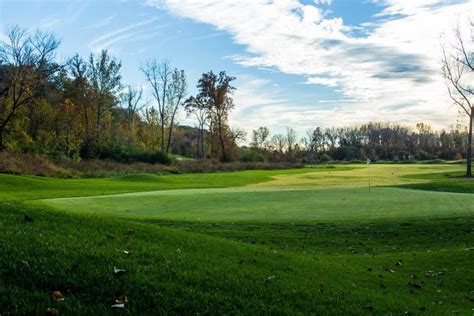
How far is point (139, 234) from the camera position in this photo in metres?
9.28

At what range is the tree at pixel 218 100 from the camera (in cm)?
8469

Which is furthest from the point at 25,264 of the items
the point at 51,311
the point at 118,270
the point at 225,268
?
the point at 225,268

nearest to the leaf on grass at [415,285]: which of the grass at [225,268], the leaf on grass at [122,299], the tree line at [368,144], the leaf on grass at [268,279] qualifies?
the grass at [225,268]

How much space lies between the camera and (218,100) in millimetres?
85125

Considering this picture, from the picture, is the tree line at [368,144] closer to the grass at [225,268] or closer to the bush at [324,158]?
the bush at [324,158]

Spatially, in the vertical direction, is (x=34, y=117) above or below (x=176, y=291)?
above

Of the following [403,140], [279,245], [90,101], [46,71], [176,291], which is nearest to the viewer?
[176,291]

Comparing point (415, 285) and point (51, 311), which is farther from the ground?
point (51, 311)

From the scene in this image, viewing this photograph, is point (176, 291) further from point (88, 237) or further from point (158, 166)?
point (158, 166)

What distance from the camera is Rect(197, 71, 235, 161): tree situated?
84.7 meters

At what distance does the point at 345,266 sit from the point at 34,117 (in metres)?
58.6

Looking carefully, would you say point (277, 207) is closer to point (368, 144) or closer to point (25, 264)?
point (25, 264)

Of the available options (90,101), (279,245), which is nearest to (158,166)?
(90,101)

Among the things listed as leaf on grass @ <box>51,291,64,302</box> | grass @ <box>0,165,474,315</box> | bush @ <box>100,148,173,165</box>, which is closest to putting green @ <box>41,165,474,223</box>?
grass @ <box>0,165,474,315</box>
